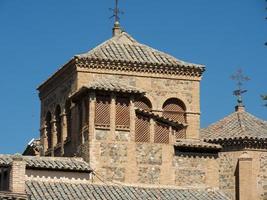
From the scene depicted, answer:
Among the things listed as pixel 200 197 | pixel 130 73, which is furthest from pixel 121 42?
pixel 200 197

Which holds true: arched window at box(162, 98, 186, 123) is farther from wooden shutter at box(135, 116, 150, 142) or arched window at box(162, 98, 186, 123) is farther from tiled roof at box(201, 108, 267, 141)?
wooden shutter at box(135, 116, 150, 142)

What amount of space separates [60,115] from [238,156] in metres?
7.44

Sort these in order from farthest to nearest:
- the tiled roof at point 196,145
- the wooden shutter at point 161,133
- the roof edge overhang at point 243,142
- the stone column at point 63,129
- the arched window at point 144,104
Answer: the roof edge overhang at point 243,142, the arched window at point 144,104, the stone column at point 63,129, the tiled roof at point 196,145, the wooden shutter at point 161,133

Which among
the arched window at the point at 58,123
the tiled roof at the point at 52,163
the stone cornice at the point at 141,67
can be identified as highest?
the stone cornice at the point at 141,67

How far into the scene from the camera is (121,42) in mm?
43938

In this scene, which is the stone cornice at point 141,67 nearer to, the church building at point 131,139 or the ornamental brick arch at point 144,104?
the church building at point 131,139

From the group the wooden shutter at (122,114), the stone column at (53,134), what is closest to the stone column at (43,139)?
the stone column at (53,134)

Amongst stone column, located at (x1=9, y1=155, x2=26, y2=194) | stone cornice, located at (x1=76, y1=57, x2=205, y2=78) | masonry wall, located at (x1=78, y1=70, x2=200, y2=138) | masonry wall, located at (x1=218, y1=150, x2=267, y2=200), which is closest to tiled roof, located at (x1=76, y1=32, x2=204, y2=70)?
stone cornice, located at (x1=76, y1=57, x2=205, y2=78)

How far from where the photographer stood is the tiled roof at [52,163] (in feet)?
122

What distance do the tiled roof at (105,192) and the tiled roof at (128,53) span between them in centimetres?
595

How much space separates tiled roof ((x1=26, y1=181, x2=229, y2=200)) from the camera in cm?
3631

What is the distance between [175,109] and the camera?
4281 cm

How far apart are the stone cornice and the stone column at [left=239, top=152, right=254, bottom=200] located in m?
4.02

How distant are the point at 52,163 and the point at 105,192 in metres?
2.06
